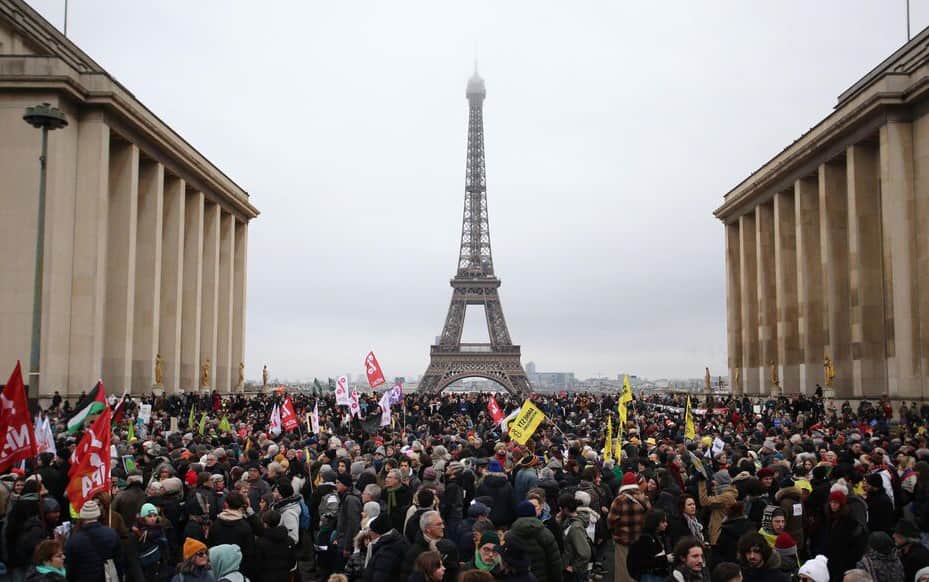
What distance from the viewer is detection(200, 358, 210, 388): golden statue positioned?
49.5 metres

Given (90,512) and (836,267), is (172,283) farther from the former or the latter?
(90,512)

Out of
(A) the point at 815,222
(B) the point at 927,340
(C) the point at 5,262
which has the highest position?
(A) the point at 815,222

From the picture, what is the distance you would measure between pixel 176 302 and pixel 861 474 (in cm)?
3924

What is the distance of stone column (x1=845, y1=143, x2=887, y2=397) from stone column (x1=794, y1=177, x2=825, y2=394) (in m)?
5.27

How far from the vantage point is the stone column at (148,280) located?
43156 millimetres

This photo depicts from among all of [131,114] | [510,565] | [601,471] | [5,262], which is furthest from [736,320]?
[510,565]

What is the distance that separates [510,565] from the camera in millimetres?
7449

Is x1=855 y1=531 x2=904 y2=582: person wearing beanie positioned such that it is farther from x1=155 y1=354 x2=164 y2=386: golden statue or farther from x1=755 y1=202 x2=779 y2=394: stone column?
x1=755 y1=202 x2=779 y2=394: stone column

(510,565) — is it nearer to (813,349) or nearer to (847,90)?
(813,349)

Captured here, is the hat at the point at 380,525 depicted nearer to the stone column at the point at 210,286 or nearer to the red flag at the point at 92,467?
the red flag at the point at 92,467

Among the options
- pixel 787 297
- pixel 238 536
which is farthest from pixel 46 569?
pixel 787 297

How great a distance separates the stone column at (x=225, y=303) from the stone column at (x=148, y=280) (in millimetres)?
12928

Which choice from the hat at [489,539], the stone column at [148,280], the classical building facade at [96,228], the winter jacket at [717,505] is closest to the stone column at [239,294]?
the classical building facade at [96,228]

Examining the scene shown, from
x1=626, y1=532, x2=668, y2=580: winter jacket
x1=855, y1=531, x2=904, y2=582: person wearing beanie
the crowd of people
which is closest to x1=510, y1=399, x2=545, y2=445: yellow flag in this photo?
the crowd of people
